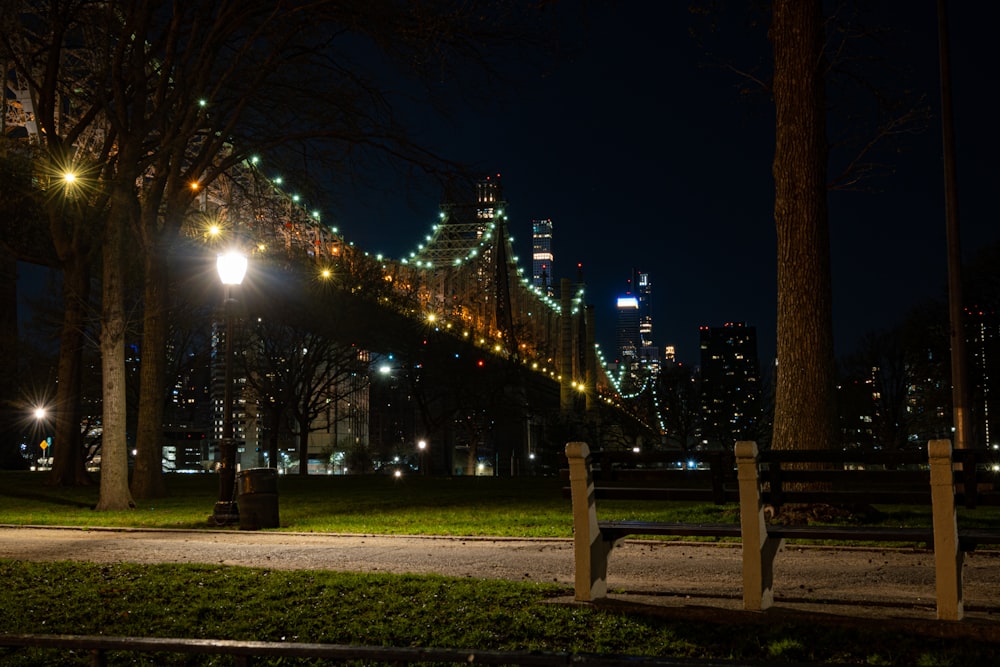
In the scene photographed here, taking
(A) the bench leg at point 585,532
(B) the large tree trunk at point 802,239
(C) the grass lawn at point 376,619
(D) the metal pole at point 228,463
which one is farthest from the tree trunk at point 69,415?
(A) the bench leg at point 585,532

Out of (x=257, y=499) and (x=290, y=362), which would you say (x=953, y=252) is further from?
(x=290, y=362)

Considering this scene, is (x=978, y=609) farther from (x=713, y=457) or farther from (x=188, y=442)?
(x=188, y=442)

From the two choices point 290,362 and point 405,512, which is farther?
point 290,362

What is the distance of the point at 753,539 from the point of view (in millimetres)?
6406

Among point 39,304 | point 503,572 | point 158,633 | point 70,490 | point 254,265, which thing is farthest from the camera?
point 39,304

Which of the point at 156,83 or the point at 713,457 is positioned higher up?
the point at 156,83

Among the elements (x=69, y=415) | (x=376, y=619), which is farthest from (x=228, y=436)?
(x=69, y=415)

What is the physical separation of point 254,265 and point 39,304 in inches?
387

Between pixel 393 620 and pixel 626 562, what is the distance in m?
3.56

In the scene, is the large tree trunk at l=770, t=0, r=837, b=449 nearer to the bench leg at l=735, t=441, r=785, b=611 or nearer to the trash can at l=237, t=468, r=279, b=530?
the bench leg at l=735, t=441, r=785, b=611

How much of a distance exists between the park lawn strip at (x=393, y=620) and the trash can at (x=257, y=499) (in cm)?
525

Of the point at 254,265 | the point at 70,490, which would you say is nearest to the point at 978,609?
the point at 70,490

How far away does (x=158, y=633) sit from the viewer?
261 inches

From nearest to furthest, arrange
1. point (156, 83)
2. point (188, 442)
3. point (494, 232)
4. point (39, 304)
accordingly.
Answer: point (156, 83), point (39, 304), point (494, 232), point (188, 442)
